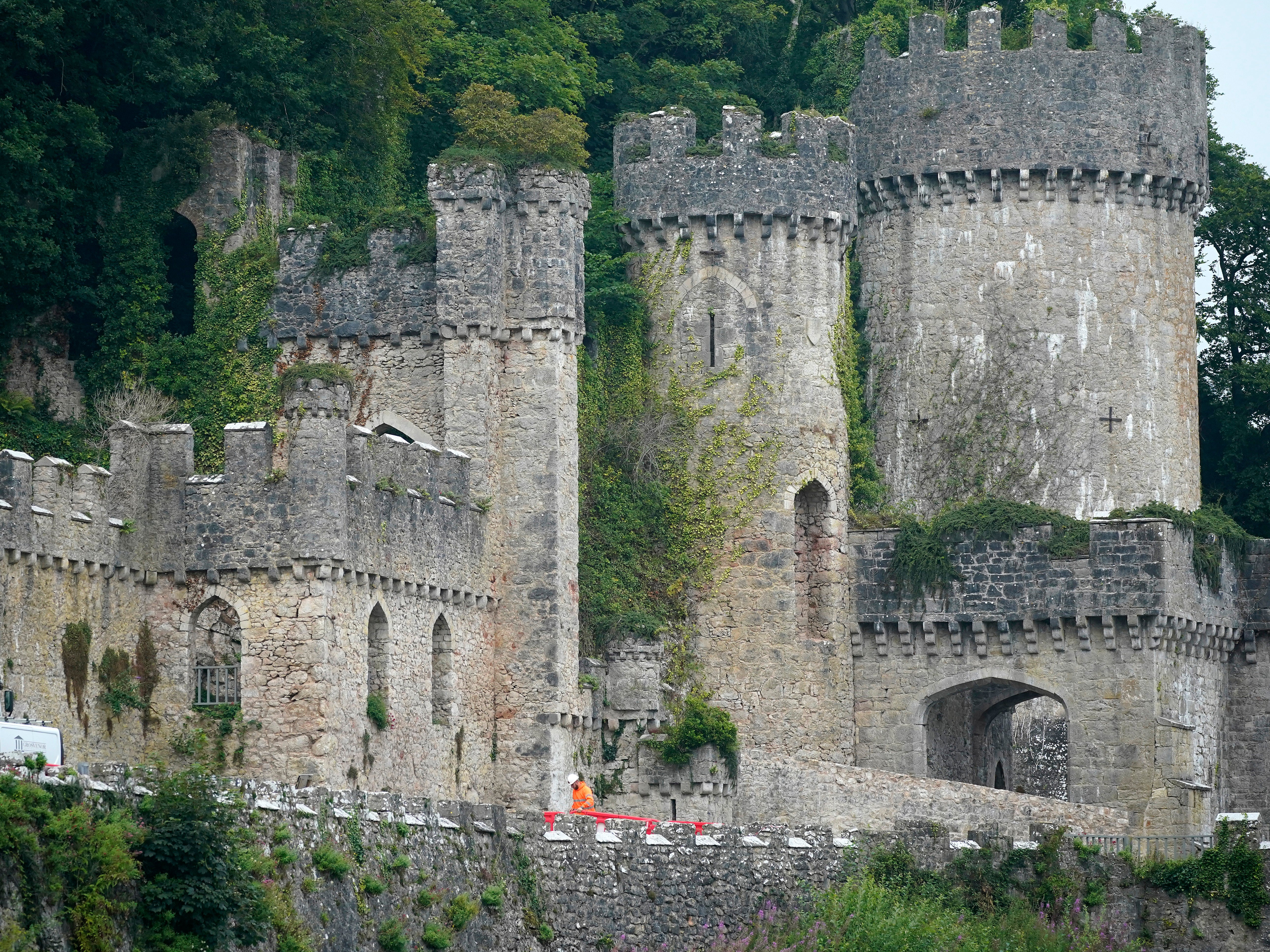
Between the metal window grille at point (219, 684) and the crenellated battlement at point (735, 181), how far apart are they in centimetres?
1553

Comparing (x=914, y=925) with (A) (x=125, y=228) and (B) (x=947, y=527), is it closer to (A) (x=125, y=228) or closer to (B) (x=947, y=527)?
(B) (x=947, y=527)

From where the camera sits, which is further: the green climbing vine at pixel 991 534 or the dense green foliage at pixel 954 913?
the green climbing vine at pixel 991 534

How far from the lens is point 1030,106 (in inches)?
2670

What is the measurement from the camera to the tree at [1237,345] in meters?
72.6

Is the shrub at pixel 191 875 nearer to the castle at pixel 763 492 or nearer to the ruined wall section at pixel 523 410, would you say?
the castle at pixel 763 492

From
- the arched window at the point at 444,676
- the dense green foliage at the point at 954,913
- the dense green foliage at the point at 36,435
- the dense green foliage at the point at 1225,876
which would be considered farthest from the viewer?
the dense green foliage at the point at 36,435

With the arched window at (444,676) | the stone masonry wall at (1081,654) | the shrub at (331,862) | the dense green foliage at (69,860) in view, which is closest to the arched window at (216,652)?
the arched window at (444,676)

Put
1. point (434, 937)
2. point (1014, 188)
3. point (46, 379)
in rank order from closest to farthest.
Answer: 1. point (434, 937)
2. point (46, 379)
3. point (1014, 188)

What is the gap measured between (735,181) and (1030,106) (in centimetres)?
766

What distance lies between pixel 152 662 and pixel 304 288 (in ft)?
33.7

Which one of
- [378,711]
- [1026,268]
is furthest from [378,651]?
[1026,268]

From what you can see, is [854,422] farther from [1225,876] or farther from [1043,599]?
[1225,876]

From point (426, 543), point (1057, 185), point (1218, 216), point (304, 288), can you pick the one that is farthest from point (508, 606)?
point (1218, 216)

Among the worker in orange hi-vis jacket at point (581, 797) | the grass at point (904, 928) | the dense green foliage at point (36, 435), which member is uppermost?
the dense green foliage at point (36, 435)
